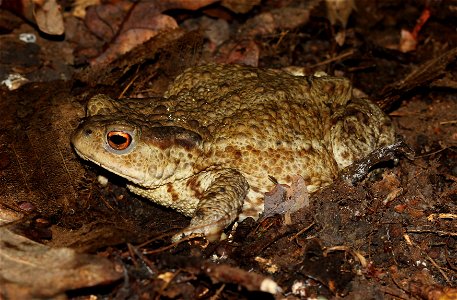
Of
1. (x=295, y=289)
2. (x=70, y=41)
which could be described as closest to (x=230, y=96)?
(x=295, y=289)

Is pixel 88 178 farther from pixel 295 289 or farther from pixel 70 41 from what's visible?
pixel 70 41

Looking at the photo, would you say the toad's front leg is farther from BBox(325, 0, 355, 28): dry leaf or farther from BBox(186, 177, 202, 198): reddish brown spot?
BBox(325, 0, 355, 28): dry leaf

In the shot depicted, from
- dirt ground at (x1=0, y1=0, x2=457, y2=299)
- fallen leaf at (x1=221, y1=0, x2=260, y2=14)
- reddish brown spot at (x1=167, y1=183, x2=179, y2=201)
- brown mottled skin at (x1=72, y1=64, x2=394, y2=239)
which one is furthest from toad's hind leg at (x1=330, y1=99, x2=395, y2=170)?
fallen leaf at (x1=221, y1=0, x2=260, y2=14)

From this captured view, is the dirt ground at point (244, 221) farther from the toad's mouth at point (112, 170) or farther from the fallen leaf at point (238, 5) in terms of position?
the toad's mouth at point (112, 170)

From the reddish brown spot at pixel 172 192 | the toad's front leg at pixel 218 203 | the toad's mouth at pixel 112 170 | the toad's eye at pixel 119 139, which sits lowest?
the reddish brown spot at pixel 172 192

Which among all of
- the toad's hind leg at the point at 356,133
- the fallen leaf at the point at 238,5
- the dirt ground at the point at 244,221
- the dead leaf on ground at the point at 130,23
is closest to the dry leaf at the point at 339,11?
the dirt ground at the point at 244,221

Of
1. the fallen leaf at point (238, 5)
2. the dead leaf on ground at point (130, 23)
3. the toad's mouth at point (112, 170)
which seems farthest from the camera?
the fallen leaf at point (238, 5)

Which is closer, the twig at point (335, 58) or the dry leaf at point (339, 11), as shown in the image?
the twig at point (335, 58)
